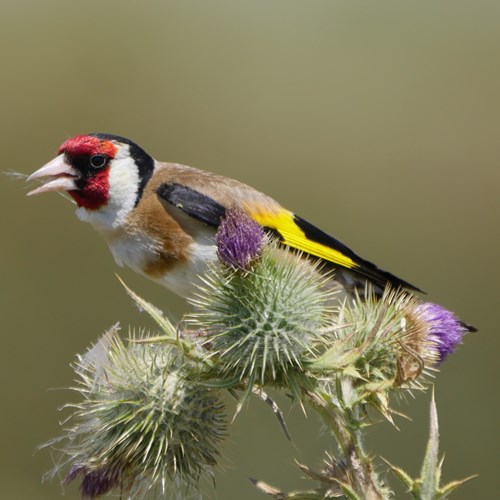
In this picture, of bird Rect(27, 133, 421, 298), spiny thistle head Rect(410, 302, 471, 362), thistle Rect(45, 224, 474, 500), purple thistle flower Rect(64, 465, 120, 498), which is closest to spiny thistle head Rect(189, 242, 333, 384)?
thistle Rect(45, 224, 474, 500)

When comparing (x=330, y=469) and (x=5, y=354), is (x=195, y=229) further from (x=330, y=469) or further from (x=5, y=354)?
(x=5, y=354)

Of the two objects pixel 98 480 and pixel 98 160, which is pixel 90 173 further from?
pixel 98 480

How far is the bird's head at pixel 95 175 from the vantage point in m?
4.48

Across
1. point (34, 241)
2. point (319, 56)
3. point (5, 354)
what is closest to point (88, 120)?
point (34, 241)

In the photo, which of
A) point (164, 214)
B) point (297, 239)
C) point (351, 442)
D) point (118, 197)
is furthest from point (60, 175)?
point (351, 442)

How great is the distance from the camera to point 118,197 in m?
4.52

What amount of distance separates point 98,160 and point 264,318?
1.53m

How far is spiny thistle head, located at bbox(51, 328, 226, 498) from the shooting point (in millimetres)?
3355

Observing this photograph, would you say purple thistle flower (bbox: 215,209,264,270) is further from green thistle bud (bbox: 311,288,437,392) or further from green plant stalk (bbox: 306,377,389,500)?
green plant stalk (bbox: 306,377,389,500)

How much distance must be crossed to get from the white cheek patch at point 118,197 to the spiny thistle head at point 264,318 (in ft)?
3.54

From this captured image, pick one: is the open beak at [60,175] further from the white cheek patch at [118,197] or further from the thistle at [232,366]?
the thistle at [232,366]

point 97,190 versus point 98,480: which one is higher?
point 97,190

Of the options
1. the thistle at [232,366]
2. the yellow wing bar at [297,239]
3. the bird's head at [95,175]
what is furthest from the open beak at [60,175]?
the thistle at [232,366]

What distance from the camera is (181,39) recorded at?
36.1 ft
